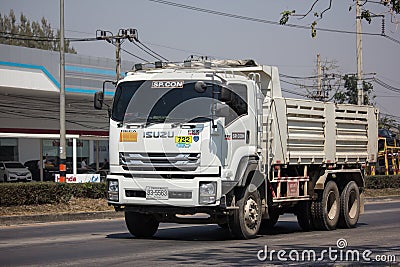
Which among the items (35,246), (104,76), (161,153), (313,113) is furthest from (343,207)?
(104,76)

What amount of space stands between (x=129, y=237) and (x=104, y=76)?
27.1m

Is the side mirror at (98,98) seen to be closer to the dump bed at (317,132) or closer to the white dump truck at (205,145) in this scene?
the white dump truck at (205,145)

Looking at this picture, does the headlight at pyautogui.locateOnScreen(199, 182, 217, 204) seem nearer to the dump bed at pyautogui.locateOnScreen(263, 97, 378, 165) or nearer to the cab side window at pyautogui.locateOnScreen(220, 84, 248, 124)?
the cab side window at pyautogui.locateOnScreen(220, 84, 248, 124)

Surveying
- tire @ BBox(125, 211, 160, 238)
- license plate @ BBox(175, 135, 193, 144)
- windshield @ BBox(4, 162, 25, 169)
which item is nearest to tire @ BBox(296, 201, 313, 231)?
tire @ BBox(125, 211, 160, 238)

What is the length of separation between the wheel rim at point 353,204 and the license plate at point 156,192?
5929 mm

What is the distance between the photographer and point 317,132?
16047mm

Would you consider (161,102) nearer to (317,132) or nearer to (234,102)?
(234,102)

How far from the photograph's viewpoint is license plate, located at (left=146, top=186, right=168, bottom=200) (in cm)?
1312

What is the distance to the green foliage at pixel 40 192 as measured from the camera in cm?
1994

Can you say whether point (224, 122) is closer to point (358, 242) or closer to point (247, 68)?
point (247, 68)

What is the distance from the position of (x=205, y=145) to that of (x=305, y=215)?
4446mm

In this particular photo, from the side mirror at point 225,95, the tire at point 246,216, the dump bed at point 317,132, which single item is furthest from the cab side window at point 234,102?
the tire at point 246,216

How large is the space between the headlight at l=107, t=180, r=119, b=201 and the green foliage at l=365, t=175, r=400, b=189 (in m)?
21.3

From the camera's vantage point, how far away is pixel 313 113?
52.4ft
